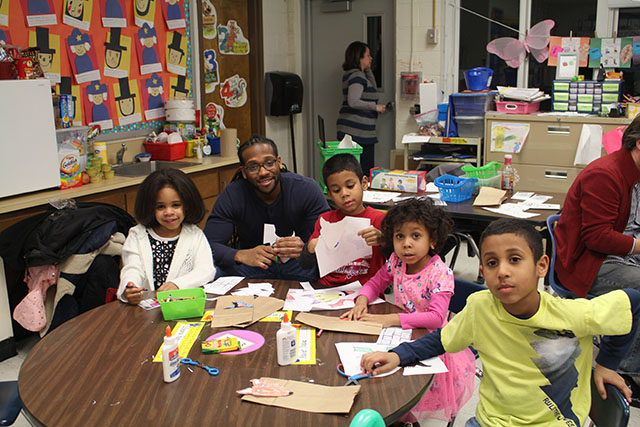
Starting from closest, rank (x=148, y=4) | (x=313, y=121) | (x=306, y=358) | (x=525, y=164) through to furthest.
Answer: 1. (x=306, y=358)
2. (x=148, y=4)
3. (x=525, y=164)
4. (x=313, y=121)

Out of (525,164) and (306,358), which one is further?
(525,164)

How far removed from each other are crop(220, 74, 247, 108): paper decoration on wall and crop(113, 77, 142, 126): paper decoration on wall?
3.68 feet

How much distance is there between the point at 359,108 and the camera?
19.0 ft

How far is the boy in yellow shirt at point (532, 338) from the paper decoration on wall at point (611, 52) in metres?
4.24

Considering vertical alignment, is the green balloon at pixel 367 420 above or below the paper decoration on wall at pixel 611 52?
below

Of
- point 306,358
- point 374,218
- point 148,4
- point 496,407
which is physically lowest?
point 496,407

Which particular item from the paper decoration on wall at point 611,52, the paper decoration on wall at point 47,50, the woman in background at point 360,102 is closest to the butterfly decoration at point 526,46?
the paper decoration on wall at point 611,52

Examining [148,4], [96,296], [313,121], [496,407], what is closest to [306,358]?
[496,407]

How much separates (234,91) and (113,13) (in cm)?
156

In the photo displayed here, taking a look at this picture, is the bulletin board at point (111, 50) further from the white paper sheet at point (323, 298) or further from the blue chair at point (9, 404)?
the white paper sheet at point (323, 298)

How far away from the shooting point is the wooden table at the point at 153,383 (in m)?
1.41

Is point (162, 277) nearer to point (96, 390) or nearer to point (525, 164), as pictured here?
point (96, 390)

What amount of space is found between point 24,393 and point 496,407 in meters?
1.21

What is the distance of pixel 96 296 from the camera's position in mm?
3184
